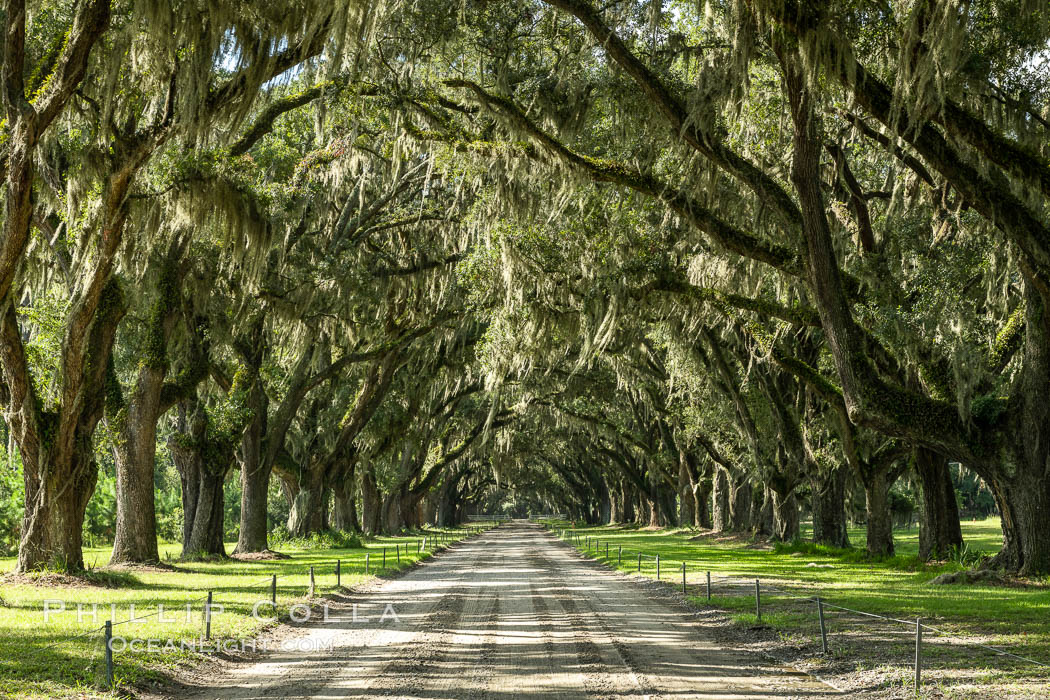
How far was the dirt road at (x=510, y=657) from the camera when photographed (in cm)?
785

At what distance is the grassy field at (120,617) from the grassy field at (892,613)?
669cm

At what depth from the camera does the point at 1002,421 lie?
50.1ft

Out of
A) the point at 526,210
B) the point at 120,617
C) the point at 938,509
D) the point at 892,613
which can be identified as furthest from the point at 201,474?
the point at 938,509

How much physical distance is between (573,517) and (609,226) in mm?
84849

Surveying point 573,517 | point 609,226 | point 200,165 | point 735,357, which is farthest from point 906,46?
point 573,517

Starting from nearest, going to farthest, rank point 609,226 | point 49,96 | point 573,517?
1. point 49,96
2. point 609,226
3. point 573,517

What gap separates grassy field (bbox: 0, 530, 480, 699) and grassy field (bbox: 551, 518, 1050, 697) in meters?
6.69

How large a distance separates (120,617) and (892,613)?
10.5 meters

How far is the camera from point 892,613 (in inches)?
502

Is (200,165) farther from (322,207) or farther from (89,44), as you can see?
(322,207)

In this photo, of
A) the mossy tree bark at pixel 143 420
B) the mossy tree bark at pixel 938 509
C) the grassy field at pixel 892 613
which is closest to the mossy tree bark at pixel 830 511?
the grassy field at pixel 892 613

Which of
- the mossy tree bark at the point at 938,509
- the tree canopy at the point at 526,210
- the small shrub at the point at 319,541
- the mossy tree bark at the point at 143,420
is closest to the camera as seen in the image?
the tree canopy at the point at 526,210

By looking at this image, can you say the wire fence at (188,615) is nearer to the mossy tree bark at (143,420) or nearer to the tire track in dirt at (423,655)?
the tire track in dirt at (423,655)

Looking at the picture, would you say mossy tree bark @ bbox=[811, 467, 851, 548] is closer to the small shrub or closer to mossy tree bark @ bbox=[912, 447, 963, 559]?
mossy tree bark @ bbox=[912, 447, 963, 559]
